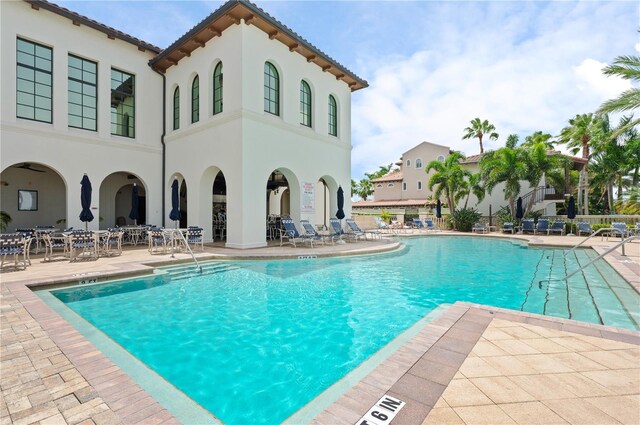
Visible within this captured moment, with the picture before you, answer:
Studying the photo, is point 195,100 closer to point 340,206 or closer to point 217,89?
point 217,89

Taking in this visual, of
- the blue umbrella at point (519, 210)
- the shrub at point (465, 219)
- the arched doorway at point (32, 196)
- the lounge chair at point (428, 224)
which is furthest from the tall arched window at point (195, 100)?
the blue umbrella at point (519, 210)

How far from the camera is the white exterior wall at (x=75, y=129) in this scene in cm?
1238

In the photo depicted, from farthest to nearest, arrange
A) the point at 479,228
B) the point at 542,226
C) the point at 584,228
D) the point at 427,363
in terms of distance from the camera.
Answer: the point at 479,228 < the point at 542,226 < the point at 584,228 < the point at 427,363

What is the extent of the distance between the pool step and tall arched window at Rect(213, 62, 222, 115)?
7327mm

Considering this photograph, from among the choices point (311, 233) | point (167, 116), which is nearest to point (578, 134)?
point (311, 233)

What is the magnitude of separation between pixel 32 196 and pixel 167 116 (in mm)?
7501

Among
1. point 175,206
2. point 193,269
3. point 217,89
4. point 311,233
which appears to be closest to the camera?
point 193,269

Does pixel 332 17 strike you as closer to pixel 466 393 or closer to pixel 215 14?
pixel 215 14

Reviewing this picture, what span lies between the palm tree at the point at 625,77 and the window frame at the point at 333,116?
11635mm

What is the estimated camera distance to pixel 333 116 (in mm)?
18281

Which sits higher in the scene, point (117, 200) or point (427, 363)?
point (117, 200)

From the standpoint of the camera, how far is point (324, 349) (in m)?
4.27

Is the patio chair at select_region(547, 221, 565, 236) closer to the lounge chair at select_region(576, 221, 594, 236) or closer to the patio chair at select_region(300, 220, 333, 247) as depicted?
the lounge chair at select_region(576, 221, 594, 236)

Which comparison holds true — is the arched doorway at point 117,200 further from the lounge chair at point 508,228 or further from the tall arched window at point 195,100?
the lounge chair at point 508,228
